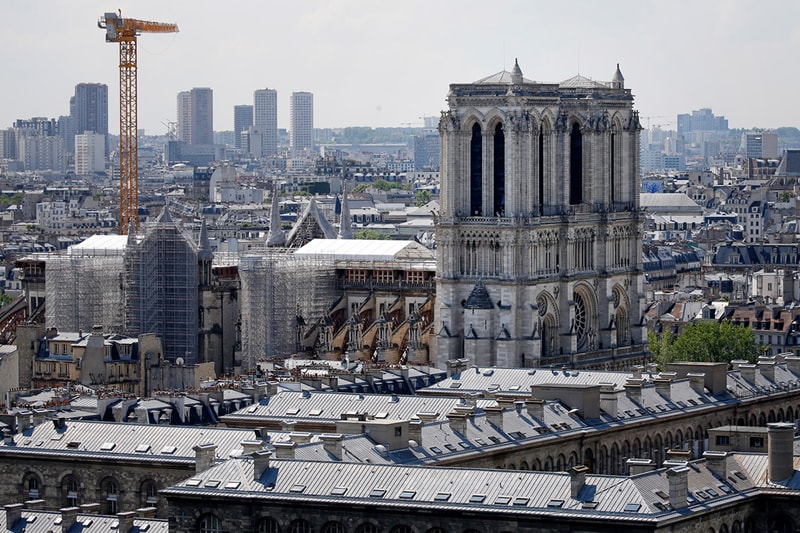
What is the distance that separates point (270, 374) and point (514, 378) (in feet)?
54.2

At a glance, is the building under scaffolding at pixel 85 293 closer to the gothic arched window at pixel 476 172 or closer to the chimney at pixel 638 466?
the gothic arched window at pixel 476 172

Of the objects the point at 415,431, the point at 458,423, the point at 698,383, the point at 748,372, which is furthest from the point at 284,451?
the point at 748,372

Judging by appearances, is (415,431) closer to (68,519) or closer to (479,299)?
(68,519)

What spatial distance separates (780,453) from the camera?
350ft

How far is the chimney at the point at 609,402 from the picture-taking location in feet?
438

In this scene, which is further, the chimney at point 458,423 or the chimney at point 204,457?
the chimney at point 458,423

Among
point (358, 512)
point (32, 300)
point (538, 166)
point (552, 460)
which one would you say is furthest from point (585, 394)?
point (32, 300)

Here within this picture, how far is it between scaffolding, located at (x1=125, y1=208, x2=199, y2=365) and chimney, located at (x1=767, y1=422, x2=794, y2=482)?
261 feet

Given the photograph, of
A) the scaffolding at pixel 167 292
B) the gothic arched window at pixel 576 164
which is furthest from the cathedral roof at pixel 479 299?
the scaffolding at pixel 167 292

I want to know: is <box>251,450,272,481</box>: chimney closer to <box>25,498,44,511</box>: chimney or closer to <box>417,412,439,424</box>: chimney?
<box>25,498,44,511</box>: chimney

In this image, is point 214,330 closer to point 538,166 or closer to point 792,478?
point 538,166

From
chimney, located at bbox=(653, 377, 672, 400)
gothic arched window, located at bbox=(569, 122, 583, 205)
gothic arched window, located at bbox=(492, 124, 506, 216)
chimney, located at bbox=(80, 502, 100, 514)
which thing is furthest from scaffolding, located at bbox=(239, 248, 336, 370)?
chimney, located at bbox=(80, 502, 100, 514)

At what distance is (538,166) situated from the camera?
177m

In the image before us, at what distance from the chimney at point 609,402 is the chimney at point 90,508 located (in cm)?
2674
